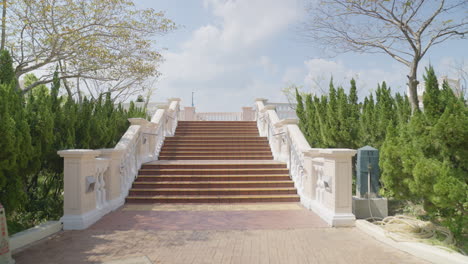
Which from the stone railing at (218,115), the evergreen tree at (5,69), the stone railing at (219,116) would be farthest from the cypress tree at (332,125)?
the stone railing at (219,116)

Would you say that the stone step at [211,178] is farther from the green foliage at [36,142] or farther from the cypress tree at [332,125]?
the cypress tree at [332,125]

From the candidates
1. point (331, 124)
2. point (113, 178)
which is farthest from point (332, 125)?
point (113, 178)

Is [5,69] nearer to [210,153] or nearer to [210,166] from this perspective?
[210,166]

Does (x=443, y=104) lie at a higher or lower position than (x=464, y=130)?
higher

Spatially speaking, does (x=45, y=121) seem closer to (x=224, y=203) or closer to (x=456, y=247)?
(x=224, y=203)

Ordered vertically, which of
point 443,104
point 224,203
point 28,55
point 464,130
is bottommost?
point 224,203

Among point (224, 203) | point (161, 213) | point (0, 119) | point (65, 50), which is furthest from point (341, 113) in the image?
point (65, 50)

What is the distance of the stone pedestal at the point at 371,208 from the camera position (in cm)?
584

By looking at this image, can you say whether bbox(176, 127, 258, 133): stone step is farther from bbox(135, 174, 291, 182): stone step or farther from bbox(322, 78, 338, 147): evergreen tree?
bbox(135, 174, 291, 182): stone step

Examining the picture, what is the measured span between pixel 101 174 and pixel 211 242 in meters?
2.90

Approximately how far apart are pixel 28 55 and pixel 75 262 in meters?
8.36

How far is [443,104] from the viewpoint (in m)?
4.24

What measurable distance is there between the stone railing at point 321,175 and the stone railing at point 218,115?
9.19m

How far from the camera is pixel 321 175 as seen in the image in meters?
6.03
